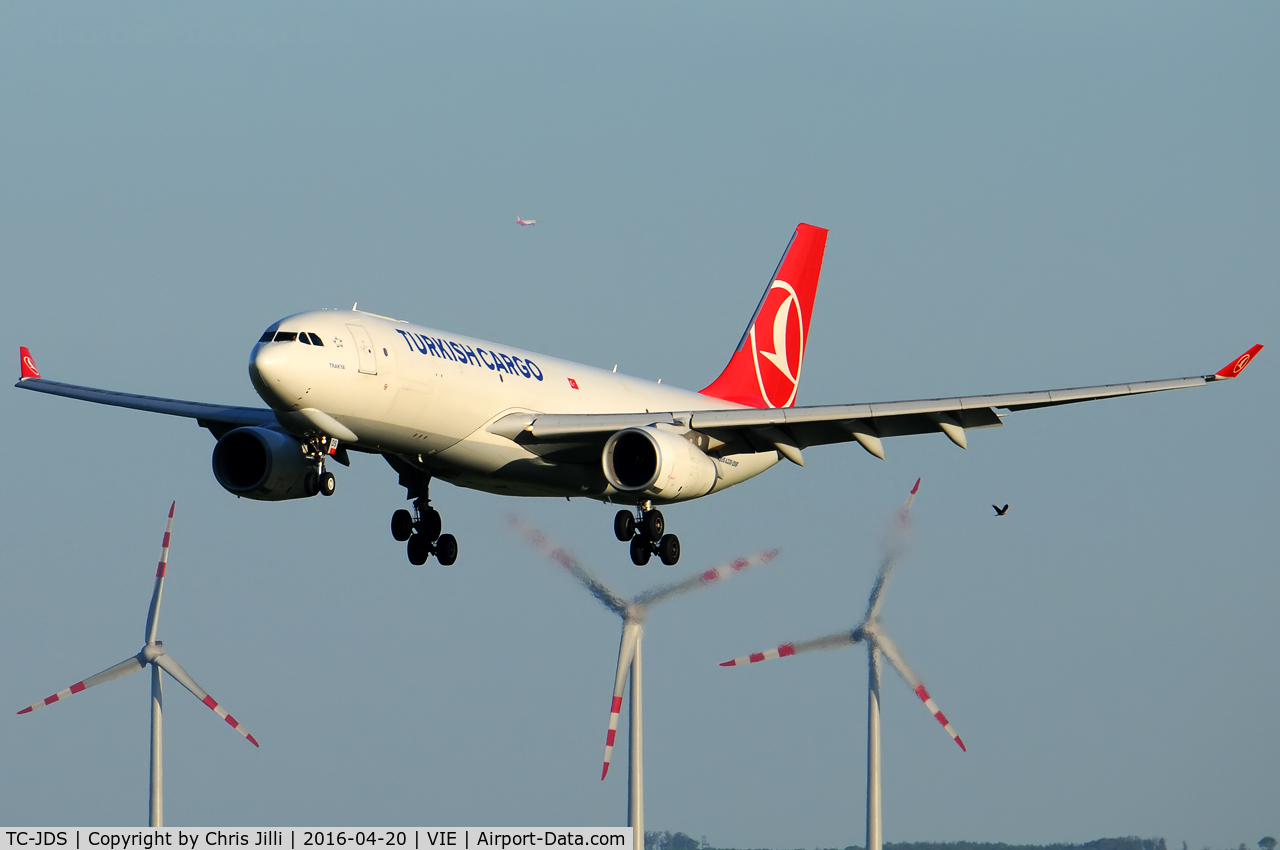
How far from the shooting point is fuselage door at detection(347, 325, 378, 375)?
142ft

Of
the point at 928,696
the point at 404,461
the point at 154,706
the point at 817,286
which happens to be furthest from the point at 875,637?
the point at 404,461

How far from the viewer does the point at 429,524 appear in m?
51.2

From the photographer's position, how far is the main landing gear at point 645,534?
50.3m

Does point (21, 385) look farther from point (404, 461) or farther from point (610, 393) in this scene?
point (610, 393)

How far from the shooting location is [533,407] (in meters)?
48.3

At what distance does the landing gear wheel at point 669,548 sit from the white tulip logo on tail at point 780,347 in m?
12.2

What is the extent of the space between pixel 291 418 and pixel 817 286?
2803 cm

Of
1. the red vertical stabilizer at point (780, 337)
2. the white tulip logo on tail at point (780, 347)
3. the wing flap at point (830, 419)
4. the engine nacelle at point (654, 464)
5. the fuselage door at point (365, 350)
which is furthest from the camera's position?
the white tulip logo on tail at point (780, 347)

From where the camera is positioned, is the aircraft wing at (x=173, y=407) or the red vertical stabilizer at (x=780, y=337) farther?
the red vertical stabilizer at (x=780, y=337)

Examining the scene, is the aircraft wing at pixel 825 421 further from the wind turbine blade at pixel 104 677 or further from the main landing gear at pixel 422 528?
the wind turbine blade at pixel 104 677

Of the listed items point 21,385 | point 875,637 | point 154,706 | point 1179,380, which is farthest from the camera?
point 154,706

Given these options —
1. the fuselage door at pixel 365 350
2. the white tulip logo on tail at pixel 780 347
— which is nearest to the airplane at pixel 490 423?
the fuselage door at pixel 365 350

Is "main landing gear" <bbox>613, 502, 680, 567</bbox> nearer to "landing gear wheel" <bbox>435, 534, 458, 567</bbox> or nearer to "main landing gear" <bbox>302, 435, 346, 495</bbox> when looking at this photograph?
"landing gear wheel" <bbox>435, 534, 458, 567</bbox>

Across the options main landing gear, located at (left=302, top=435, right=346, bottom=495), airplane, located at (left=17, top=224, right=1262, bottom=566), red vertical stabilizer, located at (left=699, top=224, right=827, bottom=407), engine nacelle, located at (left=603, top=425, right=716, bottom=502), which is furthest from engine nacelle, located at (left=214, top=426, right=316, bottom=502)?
red vertical stabilizer, located at (left=699, top=224, right=827, bottom=407)
